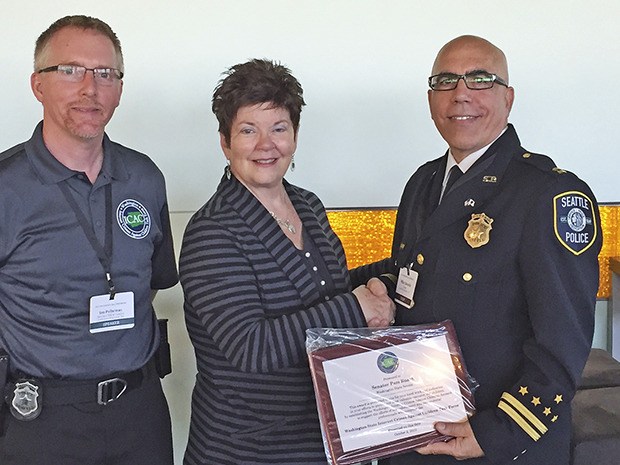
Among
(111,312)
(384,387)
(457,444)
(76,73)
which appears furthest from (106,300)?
(457,444)

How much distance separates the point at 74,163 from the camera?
1.62 meters

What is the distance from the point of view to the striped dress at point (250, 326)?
139 centimetres

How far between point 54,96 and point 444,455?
1199 mm

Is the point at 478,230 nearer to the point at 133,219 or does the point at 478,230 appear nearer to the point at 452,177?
the point at 452,177

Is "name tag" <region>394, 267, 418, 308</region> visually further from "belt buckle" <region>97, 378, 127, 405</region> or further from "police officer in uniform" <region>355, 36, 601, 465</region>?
"belt buckle" <region>97, 378, 127, 405</region>

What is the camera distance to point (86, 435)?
1.55 metres

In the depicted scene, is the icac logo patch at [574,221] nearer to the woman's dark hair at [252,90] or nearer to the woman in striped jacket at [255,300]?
the woman in striped jacket at [255,300]

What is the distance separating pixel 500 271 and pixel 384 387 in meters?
0.33

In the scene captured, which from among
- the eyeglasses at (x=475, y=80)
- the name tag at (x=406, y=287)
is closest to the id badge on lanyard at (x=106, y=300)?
the name tag at (x=406, y=287)

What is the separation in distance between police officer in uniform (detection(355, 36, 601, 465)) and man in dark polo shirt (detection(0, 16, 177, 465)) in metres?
0.64

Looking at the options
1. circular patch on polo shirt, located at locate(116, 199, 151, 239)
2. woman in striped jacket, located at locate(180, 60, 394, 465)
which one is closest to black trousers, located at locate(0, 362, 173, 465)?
woman in striped jacket, located at locate(180, 60, 394, 465)

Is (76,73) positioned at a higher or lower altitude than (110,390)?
higher

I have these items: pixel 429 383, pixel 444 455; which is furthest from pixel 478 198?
pixel 444 455

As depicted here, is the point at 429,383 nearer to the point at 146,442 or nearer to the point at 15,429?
the point at 146,442
